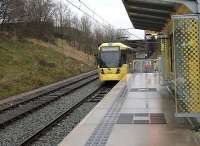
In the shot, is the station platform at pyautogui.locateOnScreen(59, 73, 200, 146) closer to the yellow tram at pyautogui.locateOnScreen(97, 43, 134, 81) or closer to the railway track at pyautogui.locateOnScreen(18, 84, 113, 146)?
the railway track at pyautogui.locateOnScreen(18, 84, 113, 146)

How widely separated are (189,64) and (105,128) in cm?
238

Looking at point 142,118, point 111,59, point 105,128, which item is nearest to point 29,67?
point 111,59

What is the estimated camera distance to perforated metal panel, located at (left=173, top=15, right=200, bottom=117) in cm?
1086

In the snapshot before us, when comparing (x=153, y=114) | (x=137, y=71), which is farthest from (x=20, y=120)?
(x=137, y=71)

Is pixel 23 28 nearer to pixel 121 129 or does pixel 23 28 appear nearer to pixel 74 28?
pixel 74 28

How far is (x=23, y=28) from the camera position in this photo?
55656mm

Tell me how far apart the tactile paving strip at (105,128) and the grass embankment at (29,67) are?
40.7ft

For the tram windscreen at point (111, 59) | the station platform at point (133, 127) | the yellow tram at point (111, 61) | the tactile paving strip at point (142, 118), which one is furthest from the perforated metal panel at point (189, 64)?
the tram windscreen at point (111, 59)

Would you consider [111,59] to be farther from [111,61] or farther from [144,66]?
[144,66]

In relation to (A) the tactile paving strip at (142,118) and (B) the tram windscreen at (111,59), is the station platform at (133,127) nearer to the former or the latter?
(A) the tactile paving strip at (142,118)

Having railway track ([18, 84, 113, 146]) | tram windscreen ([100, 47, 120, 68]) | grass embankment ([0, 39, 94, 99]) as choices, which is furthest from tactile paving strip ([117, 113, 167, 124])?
tram windscreen ([100, 47, 120, 68])

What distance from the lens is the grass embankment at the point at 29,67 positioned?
31.8m

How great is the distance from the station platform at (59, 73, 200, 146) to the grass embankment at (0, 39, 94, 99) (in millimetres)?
12392

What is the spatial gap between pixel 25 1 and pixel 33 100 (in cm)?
3197
